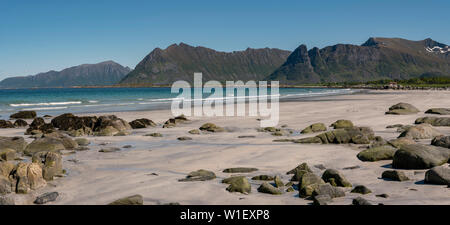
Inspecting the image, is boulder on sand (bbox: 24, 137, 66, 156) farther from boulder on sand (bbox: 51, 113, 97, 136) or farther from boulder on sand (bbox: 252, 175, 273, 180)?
boulder on sand (bbox: 252, 175, 273, 180)

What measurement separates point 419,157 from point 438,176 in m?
1.54

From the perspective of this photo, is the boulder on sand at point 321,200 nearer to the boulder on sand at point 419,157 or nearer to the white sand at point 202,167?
the white sand at point 202,167

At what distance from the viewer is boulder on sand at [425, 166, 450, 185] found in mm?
7520

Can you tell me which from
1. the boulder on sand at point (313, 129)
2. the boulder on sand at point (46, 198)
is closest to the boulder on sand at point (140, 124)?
the boulder on sand at point (313, 129)

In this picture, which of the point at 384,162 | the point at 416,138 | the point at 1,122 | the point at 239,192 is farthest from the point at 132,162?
the point at 1,122

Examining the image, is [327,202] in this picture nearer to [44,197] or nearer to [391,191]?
[391,191]

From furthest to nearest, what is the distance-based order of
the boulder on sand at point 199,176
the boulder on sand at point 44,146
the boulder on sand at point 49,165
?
1. the boulder on sand at point 44,146
2. the boulder on sand at point 49,165
3. the boulder on sand at point 199,176

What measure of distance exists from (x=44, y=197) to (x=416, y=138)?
11.7 m

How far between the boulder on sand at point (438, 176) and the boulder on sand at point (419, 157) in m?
1.28

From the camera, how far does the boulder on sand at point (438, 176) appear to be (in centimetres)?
752

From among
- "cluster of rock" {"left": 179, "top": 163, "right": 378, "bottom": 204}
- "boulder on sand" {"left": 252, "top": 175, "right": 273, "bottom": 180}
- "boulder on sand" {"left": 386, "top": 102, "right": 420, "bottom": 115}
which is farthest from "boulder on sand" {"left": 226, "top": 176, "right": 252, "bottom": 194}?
"boulder on sand" {"left": 386, "top": 102, "right": 420, "bottom": 115}

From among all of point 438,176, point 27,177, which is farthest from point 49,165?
point 438,176

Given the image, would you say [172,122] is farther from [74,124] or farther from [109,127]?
[74,124]

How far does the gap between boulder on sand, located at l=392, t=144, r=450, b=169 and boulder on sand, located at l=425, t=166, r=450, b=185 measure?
4.20 feet
